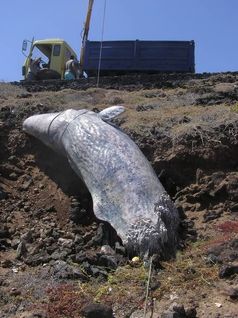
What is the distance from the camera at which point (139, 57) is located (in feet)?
62.3

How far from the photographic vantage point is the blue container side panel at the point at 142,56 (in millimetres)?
18719

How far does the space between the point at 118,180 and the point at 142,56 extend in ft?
42.5

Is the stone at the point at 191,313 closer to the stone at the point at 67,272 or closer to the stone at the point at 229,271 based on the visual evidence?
the stone at the point at 229,271

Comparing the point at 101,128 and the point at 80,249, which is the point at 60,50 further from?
the point at 80,249

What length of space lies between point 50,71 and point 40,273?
15.0 m

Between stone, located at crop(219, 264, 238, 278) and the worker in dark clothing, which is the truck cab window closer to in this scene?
the worker in dark clothing

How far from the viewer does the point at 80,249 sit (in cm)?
618

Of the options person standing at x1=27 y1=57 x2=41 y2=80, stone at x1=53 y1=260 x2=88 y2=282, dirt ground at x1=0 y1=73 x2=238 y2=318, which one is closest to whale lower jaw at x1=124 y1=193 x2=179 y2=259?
dirt ground at x1=0 y1=73 x2=238 y2=318

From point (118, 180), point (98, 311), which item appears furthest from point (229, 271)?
point (118, 180)

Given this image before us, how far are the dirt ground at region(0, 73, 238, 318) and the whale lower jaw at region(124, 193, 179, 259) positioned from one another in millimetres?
126

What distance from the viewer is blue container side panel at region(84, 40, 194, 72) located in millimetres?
18719

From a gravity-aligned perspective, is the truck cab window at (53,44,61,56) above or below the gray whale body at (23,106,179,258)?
above

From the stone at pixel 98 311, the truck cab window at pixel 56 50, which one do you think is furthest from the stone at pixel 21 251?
the truck cab window at pixel 56 50

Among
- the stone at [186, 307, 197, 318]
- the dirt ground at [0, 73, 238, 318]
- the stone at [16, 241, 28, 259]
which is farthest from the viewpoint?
the stone at [16, 241, 28, 259]
